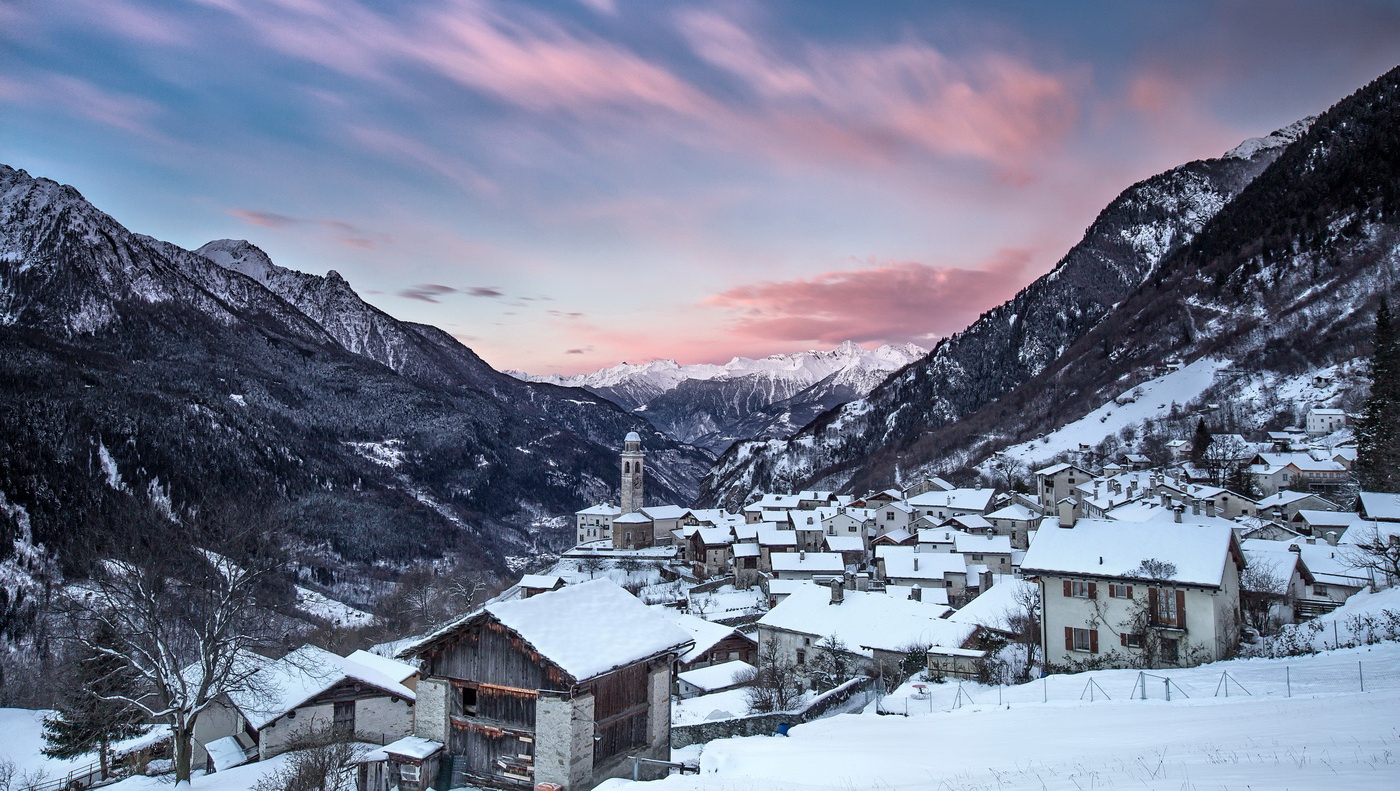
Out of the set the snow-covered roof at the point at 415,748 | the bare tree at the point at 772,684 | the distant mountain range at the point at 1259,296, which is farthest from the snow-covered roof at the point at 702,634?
the distant mountain range at the point at 1259,296

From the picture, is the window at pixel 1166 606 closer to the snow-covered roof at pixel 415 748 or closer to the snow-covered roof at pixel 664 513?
the snow-covered roof at pixel 415 748

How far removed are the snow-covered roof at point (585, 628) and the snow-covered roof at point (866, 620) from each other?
59.6ft

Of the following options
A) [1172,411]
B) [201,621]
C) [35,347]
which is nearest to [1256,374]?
[1172,411]

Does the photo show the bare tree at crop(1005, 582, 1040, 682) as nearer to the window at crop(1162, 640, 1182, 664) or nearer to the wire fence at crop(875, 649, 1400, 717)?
the window at crop(1162, 640, 1182, 664)

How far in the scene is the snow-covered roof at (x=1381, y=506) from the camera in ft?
178

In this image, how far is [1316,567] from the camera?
1743 inches

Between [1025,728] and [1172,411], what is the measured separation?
13417 centimetres

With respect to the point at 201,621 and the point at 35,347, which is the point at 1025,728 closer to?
the point at 201,621

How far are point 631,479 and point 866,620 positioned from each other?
240 ft

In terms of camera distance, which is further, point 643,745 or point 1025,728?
point 643,745

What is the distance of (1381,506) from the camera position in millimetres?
55156

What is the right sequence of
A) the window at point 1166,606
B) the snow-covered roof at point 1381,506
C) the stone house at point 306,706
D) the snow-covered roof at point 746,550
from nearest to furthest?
the window at point 1166,606
the stone house at point 306,706
the snow-covered roof at point 1381,506
the snow-covered roof at point 746,550

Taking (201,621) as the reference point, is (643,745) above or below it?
below

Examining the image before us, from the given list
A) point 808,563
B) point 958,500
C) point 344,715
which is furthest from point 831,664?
point 958,500
